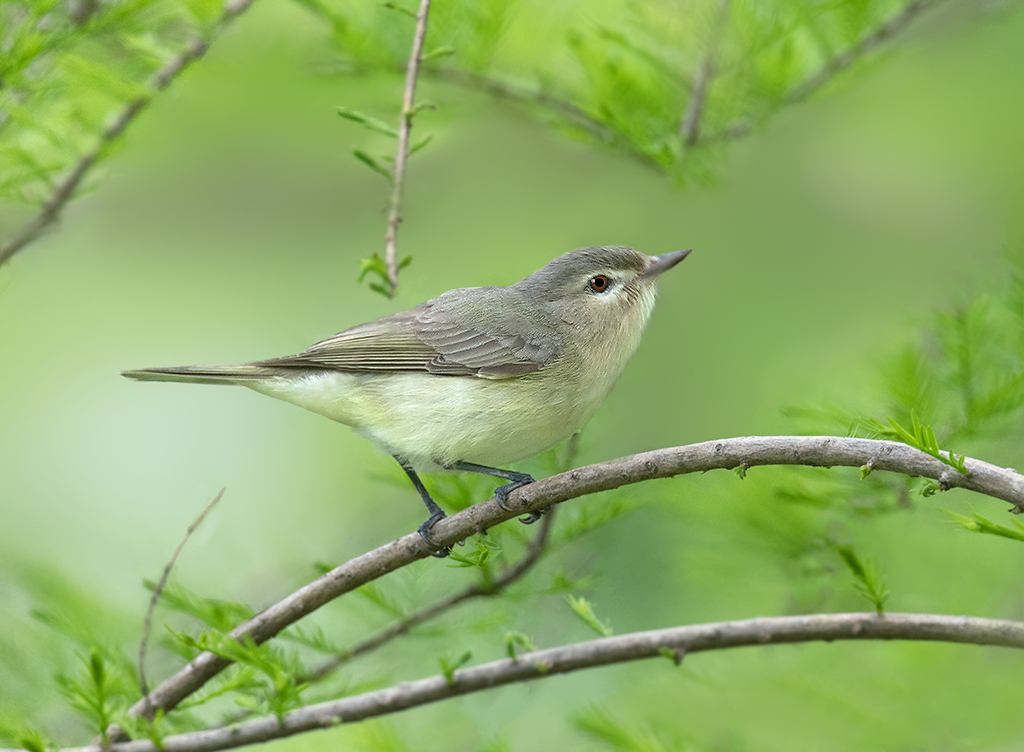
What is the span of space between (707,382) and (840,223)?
3.70 ft

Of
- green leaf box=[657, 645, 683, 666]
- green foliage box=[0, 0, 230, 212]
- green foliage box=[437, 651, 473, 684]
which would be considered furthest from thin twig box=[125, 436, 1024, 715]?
green foliage box=[0, 0, 230, 212]

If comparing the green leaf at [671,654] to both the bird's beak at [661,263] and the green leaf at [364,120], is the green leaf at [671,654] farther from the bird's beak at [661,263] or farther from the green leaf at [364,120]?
the green leaf at [364,120]

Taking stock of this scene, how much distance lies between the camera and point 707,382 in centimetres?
407

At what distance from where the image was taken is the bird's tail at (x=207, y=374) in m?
2.45

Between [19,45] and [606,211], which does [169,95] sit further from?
[606,211]

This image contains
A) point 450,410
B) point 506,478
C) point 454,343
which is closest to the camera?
point 506,478

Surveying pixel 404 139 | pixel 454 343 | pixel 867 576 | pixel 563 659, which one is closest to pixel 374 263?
pixel 404 139

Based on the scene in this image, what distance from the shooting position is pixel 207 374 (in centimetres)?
263

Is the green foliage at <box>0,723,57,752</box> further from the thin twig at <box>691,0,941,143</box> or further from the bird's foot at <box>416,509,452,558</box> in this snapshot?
the thin twig at <box>691,0,941,143</box>

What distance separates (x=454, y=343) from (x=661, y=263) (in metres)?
0.69

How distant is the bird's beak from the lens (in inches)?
107

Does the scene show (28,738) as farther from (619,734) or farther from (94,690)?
(619,734)

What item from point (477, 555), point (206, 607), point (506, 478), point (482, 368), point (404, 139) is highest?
point (404, 139)

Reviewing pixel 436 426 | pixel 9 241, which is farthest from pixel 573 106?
pixel 9 241
